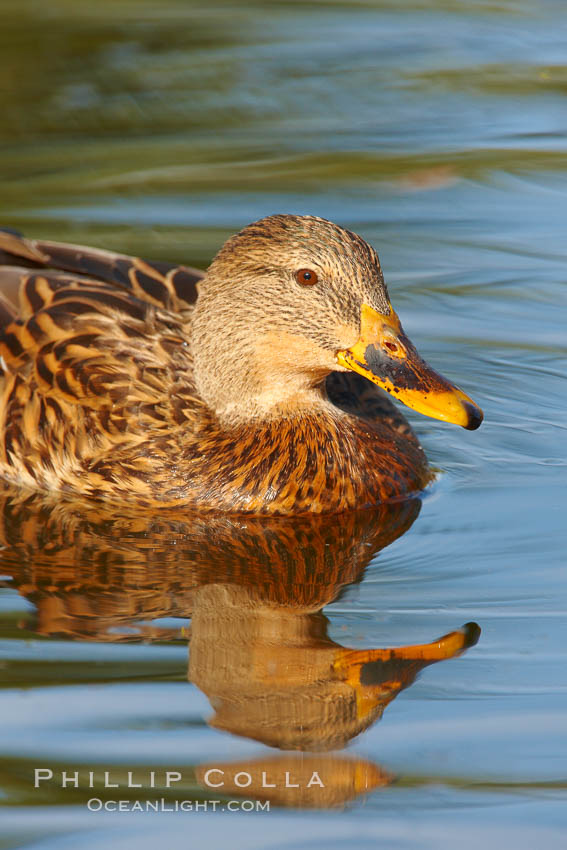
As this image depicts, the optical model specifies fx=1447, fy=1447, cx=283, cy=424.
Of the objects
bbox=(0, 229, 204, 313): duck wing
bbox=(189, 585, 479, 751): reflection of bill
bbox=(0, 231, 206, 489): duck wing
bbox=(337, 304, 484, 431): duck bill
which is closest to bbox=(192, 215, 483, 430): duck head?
bbox=(337, 304, 484, 431): duck bill

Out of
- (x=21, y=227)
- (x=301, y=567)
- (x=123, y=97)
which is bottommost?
(x=301, y=567)

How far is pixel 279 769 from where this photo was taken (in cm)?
464

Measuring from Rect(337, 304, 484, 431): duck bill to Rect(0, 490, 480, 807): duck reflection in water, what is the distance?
2.14ft

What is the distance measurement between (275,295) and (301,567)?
1.33m

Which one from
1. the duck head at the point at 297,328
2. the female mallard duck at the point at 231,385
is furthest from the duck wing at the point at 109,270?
the duck head at the point at 297,328

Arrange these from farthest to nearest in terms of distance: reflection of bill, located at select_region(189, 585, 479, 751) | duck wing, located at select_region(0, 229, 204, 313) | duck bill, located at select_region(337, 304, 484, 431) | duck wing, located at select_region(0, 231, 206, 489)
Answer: duck wing, located at select_region(0, 229, 204, 313) < duck wing, located at select_region(0, 231, 206, 489) < duck bill, located at select_region(337, 304, 484, 431) < reflection of bill, located at select_region(189, 585, 479, 751)

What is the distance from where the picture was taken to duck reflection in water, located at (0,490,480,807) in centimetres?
477

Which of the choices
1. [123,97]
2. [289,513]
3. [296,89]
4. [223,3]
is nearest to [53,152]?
[123,97]

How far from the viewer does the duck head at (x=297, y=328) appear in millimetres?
6574

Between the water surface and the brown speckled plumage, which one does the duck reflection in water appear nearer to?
the water surface

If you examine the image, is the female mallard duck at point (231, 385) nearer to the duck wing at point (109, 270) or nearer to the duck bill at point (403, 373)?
the duck bill at point (403, 373)

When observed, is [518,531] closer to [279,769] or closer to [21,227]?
[279,769]

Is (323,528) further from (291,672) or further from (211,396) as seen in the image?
(291,672)

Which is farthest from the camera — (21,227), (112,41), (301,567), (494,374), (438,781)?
(112,41)
